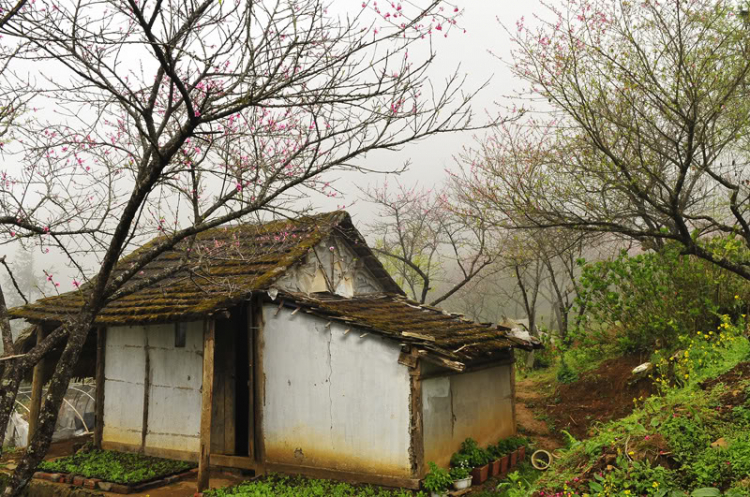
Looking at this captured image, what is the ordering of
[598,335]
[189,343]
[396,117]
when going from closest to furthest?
1. [396,117]
2. [189,343]
3. [598,335]

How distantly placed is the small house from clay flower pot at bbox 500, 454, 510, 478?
2.15 ft

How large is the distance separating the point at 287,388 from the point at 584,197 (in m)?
6.28

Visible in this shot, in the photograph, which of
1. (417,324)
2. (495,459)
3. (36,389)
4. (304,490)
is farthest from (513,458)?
(36,389)

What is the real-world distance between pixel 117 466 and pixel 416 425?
5.85 meters

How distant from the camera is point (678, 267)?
1171 cm

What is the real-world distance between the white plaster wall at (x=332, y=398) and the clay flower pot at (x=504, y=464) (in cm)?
218

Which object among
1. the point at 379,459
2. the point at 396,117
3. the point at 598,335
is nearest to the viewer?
the point at 396,117

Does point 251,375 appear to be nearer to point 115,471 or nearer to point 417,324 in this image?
point 115,471

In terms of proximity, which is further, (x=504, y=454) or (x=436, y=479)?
(x=504, y=454)

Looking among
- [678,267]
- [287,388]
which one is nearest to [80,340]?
[287,388]

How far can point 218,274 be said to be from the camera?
11.4 metres

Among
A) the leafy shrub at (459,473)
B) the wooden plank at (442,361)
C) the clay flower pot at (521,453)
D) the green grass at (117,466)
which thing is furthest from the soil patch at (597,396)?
the green grass at (117,466)

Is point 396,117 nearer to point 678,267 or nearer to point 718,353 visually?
point 718,353

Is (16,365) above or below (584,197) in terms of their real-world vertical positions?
below
